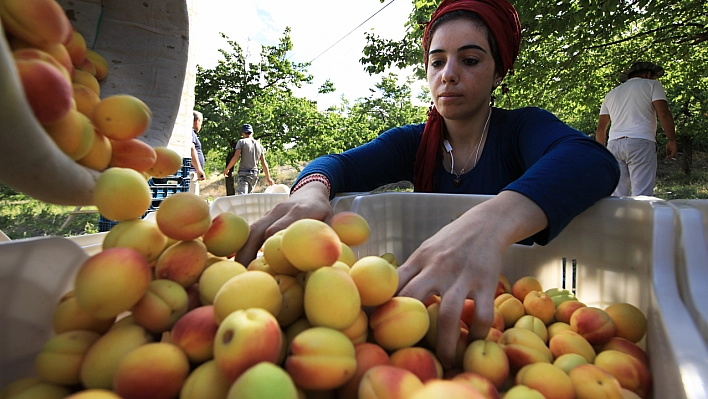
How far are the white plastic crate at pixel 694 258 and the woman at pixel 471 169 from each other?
0.23 m

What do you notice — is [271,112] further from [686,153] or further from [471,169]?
[686,153]

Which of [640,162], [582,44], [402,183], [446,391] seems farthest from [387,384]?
[402,183]

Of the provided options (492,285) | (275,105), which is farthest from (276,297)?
(275,105)

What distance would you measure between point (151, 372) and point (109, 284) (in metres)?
0.15

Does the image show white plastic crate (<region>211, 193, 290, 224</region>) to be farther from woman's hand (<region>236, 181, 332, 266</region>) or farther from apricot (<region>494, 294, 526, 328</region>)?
apricot (<region>494, 294, 526, 328</region>)

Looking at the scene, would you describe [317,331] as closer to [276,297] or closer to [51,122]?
[276,297]

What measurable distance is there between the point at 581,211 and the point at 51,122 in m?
1.20

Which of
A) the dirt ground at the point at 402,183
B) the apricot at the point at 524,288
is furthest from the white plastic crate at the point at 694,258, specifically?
the dirt ground at the point at 402,183

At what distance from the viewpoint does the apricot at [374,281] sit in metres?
0.70

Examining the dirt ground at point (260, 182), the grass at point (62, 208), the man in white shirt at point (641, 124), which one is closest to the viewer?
the man in white shirt at point (641, 124)

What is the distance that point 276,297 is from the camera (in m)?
0.65

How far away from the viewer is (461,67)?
59.7 inches

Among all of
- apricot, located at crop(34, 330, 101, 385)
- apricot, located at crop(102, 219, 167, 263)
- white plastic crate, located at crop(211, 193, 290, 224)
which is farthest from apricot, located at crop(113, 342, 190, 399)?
white plastic crate, located at crop(211, 193, 290, 224)

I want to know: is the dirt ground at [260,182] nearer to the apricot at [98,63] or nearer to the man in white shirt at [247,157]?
the man in white shirt at [247,157]
